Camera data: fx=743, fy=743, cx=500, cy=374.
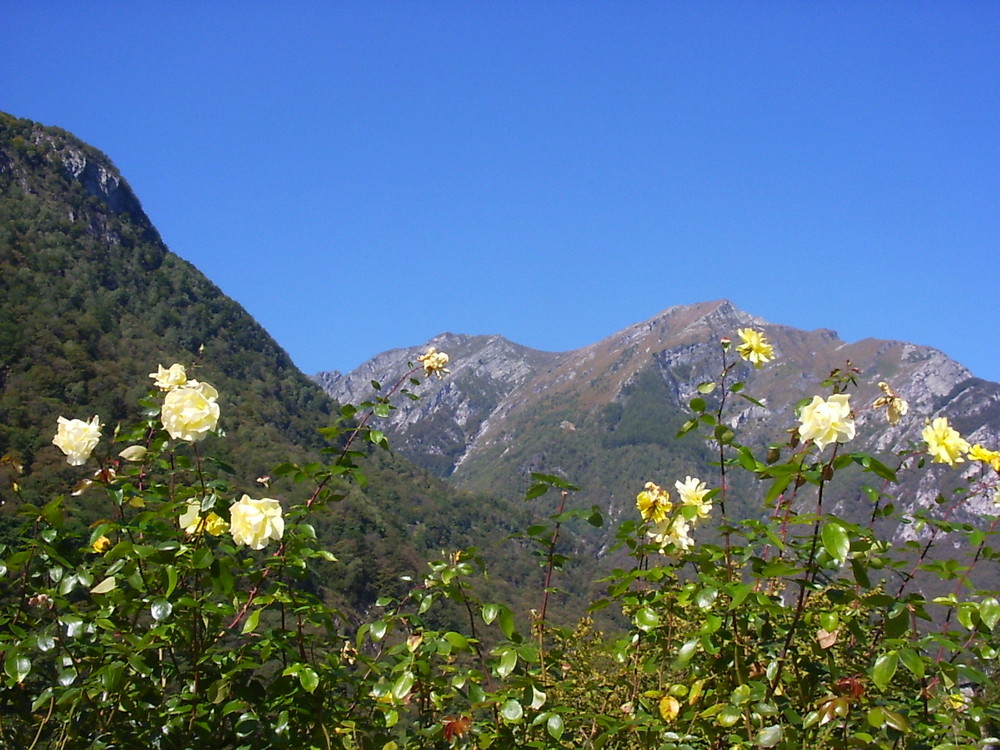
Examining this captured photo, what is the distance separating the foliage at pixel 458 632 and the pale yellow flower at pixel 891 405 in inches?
9.7

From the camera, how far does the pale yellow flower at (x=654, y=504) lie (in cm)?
223

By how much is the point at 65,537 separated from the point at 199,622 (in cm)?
41

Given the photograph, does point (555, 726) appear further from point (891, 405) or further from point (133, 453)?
point (891, 405)

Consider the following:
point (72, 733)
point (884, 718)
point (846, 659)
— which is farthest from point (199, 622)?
point (846, 659)

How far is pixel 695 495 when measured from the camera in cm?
218

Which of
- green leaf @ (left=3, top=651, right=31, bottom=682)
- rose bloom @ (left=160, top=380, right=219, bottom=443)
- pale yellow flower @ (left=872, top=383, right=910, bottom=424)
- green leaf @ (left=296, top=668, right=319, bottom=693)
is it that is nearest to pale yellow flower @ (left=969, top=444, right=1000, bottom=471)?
pale yellow flower @ (left=872, top=383, right=910, bottom=424)

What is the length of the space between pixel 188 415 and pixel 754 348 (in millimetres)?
Result: 2049

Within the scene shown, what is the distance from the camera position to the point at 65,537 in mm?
1926

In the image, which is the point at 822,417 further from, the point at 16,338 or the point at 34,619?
the point at 16,338

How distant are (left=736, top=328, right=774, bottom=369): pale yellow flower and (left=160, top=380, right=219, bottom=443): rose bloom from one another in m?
1.92

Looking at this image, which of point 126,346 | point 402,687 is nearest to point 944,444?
point 402,687

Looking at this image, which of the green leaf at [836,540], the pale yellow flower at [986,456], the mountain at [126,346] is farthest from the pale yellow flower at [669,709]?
the mountain at [126,346]

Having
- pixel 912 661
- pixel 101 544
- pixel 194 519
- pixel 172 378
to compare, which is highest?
pixel 172 378

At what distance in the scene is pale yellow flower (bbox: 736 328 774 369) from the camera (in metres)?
2.87
